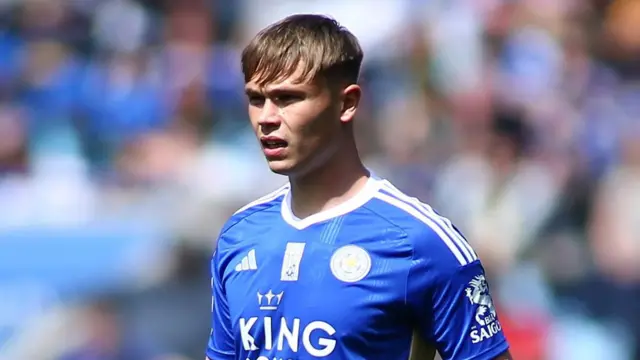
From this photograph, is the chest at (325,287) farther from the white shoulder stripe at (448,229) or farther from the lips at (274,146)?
the lips at (274,146)

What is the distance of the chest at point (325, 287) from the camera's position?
150 inches

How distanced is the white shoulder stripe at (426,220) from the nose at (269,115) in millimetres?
391

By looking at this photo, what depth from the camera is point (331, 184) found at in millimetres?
3979

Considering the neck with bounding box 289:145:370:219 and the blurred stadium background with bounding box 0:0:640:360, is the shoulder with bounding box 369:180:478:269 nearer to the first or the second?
the neck with bounding box 289:145:370:219

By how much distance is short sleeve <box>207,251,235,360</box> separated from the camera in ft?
13.7

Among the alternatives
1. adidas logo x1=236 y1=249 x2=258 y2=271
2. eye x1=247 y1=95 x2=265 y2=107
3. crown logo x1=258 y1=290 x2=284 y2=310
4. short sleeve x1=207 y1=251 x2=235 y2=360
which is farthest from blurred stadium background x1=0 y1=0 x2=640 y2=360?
eye x1=247 y1=95 x2=265 y2=107

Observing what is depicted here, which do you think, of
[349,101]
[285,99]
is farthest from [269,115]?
[349,101]

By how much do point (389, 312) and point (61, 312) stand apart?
5983 mm

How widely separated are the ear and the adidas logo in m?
0.50

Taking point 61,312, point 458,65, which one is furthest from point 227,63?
point 61,312

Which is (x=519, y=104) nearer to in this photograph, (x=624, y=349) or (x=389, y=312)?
(x=624, y=349)

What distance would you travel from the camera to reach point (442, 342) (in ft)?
12.6

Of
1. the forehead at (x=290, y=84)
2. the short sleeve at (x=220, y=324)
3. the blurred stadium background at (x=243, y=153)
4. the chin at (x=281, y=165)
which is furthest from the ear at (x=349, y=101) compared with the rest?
the blurred stadium background at (x=243, y=153)

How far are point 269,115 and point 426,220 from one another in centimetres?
55
